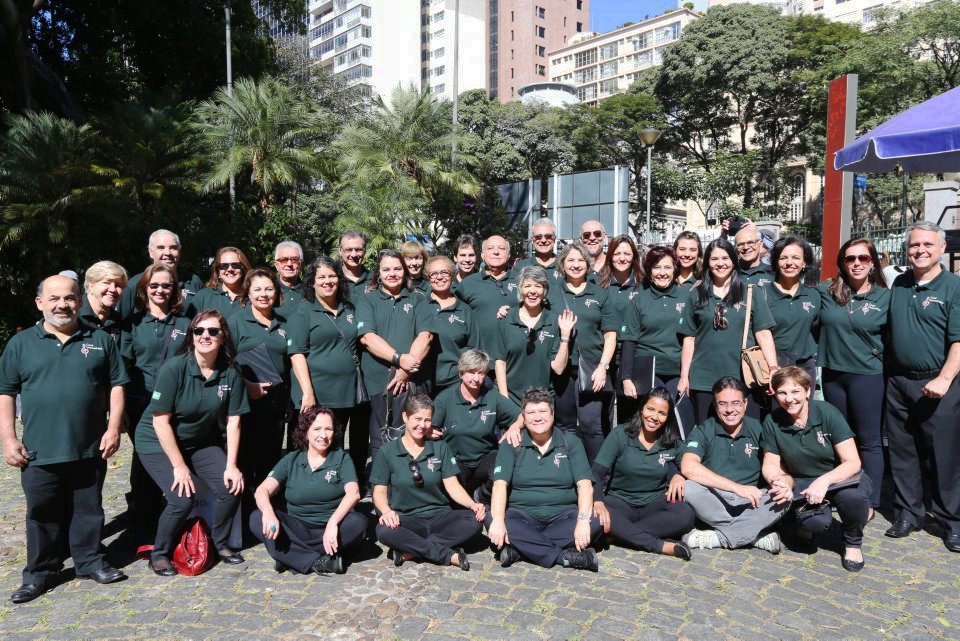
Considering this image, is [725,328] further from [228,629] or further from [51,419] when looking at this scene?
[51,419]

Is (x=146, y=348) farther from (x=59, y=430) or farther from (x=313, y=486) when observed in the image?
(x=313, y=486)

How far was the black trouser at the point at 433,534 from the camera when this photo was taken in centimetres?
475

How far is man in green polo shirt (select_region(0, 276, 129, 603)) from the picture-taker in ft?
14.1

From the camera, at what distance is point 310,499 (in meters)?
4.87

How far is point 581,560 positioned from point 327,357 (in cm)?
238

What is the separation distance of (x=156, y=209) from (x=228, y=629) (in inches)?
598

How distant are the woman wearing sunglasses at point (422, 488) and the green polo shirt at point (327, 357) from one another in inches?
30.6

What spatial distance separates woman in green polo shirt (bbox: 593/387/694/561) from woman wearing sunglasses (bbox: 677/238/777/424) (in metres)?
0.48

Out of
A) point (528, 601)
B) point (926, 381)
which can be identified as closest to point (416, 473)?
point (528, 601)

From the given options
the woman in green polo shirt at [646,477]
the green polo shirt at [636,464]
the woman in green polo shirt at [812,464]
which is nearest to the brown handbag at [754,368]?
the woman in green polo shirt at [812,464]

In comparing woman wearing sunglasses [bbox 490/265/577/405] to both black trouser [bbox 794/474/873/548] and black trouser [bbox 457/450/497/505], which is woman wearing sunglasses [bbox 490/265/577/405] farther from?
black trouser [bbox 794/474/873/548]

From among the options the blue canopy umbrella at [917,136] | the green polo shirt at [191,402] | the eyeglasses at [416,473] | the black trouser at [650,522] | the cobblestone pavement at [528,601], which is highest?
the blue canopy umbrella at [917,136]

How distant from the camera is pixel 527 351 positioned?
18.7 ft

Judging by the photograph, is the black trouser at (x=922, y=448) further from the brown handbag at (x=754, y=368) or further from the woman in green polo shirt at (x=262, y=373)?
the woman in green polo shirt at (x=262, y=373)
